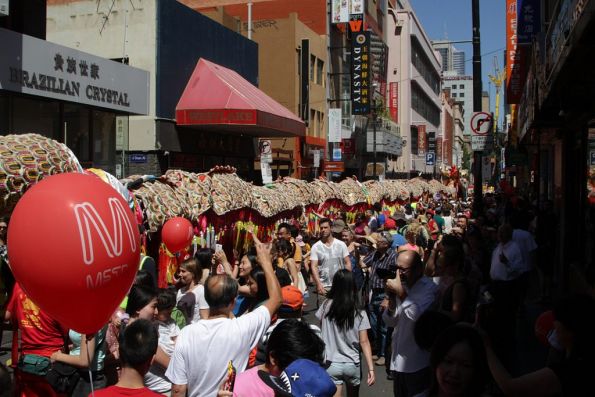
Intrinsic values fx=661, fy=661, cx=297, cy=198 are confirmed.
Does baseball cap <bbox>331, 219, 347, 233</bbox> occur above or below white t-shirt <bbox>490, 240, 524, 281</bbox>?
above

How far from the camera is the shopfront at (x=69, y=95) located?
12.5m

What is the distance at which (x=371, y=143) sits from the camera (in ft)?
152

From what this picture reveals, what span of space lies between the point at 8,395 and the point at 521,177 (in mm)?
45546

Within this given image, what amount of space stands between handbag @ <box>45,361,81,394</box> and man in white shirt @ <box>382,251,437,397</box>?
2447 mm

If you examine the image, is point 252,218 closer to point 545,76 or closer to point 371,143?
point 545,76

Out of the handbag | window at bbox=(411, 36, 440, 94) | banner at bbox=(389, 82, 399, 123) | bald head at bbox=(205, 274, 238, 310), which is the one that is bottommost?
the handbag

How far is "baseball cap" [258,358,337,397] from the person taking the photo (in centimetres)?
351

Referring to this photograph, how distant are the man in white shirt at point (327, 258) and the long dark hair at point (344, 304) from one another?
3.41m

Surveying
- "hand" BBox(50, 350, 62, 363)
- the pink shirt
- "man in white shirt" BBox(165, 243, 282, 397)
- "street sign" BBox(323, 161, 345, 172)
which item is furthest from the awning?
the pink shirt

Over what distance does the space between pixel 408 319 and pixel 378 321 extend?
3.09 m

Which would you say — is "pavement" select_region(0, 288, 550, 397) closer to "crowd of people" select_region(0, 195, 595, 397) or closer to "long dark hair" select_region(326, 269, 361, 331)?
"crowd of people" select_region(0, 195, 595, 397)

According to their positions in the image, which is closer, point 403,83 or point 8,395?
point 8,395

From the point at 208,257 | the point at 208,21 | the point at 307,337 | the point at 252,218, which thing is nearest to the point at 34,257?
the point at 307,337

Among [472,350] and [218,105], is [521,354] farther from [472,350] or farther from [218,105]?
[218,105]
